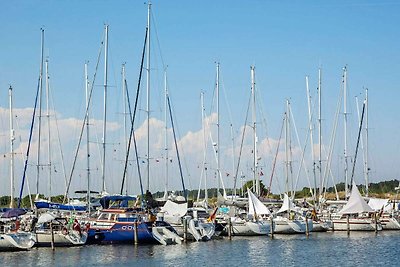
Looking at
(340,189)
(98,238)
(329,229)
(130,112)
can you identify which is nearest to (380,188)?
(340,189)

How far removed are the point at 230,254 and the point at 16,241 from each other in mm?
16242

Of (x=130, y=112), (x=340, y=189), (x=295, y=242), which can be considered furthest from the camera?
(x=340, y=189)

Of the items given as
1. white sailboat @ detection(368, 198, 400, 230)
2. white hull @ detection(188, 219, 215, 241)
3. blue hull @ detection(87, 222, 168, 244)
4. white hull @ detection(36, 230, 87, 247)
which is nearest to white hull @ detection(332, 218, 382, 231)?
white sailboat @ detection(368, 198, 400, 230)

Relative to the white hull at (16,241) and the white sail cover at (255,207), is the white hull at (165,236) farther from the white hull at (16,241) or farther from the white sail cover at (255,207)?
the white sail cover at (255,207)

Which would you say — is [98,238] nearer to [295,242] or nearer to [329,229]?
[295,242]

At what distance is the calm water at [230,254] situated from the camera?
5225cm

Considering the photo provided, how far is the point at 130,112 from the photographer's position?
7700cm

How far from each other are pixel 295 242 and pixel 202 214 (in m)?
12.1

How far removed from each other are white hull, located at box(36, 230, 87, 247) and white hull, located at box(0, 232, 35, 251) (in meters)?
2.38

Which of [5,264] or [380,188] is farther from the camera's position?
[380,188]

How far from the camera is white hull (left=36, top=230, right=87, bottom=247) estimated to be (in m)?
60.0

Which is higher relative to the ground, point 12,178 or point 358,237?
point 12,178

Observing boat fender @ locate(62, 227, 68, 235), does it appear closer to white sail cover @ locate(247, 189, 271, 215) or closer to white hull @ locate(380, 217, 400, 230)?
white sail cover @ locate(247, 189, 271, 215)

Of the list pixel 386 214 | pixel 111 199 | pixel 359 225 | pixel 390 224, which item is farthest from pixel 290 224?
pixel 111 199
